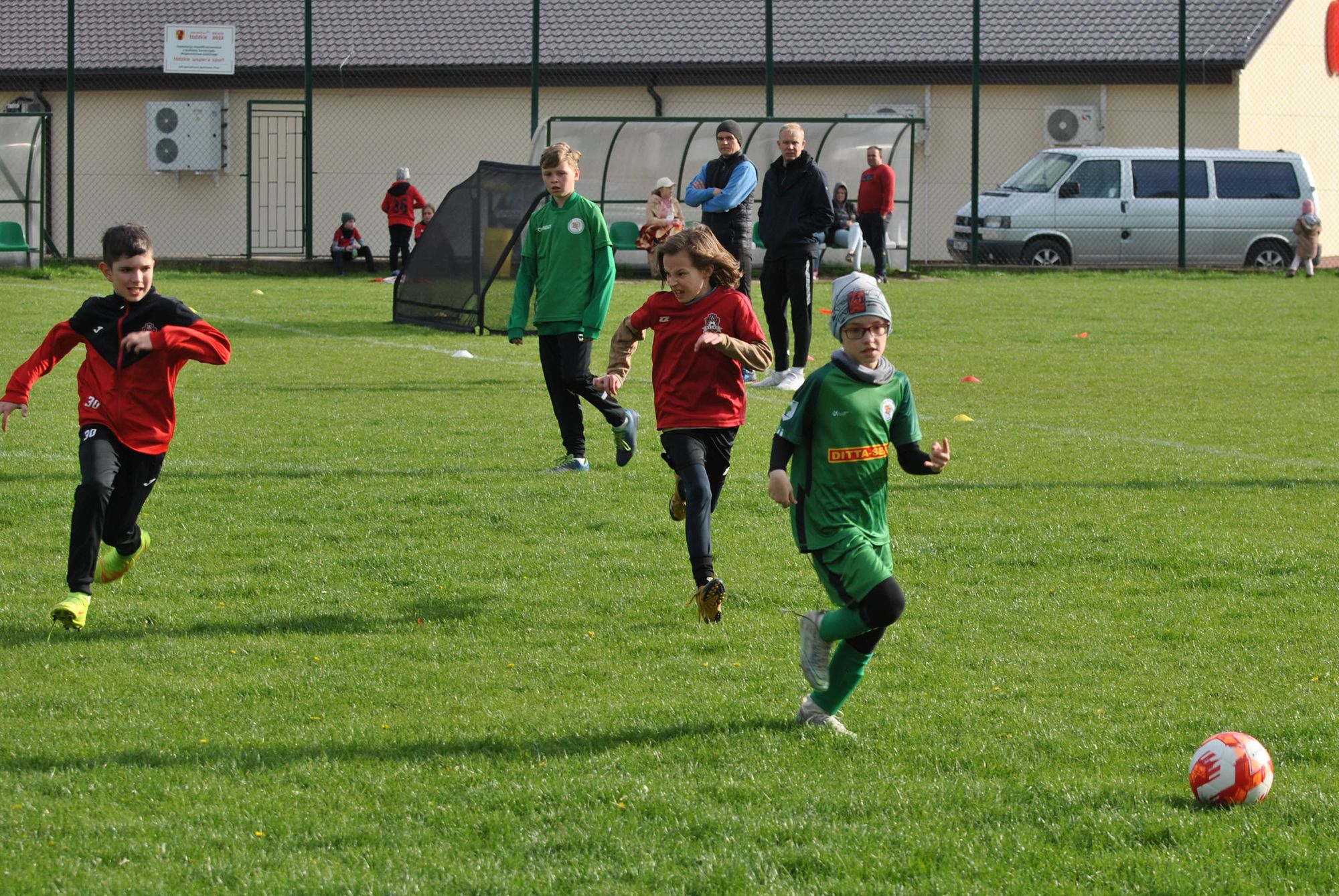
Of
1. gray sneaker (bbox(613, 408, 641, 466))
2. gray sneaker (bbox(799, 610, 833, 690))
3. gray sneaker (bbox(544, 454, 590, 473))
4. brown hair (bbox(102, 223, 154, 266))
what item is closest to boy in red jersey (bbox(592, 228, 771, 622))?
gray sneaker (bbox(799, 610, 833, 690))

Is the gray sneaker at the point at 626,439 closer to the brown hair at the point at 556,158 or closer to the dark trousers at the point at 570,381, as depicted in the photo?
the dark trousers at the point at 570,381

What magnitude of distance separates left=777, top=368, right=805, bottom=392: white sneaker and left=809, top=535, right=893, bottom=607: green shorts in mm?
8236

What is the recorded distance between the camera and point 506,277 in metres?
16.9

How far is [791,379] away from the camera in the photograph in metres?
13.1

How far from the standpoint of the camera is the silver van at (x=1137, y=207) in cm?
2567

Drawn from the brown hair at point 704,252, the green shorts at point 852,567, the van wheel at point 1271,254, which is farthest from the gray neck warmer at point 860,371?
the van wheel at point 1271,254

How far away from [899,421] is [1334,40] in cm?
3081

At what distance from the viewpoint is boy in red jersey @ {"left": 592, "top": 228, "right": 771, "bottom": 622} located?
6.35 metres

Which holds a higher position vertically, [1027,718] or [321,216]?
[321,216]

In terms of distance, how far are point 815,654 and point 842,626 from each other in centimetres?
16

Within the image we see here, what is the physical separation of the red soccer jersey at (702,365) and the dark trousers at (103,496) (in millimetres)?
2039

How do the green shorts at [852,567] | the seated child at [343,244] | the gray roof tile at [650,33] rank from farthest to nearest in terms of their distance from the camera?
the gray roof tile at [650,33] < the seated child at [343,244] < the green shorts at [852,567]

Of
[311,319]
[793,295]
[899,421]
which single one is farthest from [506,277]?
[899,421]

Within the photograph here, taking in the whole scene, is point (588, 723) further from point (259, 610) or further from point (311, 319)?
point (311, 319)
